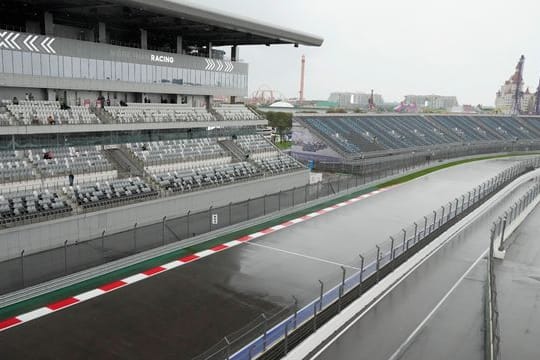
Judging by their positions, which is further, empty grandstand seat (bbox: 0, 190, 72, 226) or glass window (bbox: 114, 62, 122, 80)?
glass window (bbox: 114, 62, 122, 80)

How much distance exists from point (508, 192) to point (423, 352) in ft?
93.2

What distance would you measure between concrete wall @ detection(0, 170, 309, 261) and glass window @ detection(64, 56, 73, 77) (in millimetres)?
9469

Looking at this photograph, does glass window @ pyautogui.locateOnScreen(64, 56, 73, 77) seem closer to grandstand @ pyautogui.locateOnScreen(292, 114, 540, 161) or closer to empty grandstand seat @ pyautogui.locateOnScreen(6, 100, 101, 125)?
empty grandstand seat @ pyautogui.locateOnScreen(6, 100, 101, 125)

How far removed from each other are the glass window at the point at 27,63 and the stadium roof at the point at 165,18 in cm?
273

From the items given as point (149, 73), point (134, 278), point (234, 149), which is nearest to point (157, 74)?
point (149, 73)

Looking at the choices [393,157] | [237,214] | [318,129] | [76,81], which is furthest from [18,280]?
[393,157]

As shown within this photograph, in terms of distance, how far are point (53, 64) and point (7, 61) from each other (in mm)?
2694

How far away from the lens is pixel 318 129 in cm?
5175

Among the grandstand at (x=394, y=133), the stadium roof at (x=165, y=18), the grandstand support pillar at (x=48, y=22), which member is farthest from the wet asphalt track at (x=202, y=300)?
the grandstand at (x=394, y=133)

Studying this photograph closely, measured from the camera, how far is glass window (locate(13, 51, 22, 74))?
24087mm

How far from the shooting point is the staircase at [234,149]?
3575 centimetres

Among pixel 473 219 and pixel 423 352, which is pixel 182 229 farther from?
pixel 473 219

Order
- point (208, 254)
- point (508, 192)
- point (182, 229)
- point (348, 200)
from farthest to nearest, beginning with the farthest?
1. point (508, 192)
2. point (348, 200)
3. point (182, 229)
4. point (208, 254)

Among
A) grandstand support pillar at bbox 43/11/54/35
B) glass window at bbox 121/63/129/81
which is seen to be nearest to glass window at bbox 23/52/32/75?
grandstand support pillar at bbox 43/11/54/35
